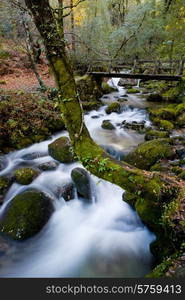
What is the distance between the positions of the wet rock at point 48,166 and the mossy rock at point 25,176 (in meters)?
0.37

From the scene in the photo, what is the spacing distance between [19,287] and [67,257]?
2.17m

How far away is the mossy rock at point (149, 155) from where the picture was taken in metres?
6.09

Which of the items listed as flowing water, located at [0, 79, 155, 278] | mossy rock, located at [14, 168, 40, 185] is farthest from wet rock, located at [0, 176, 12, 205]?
mossy rock, located at [14, 168, 40, 185]

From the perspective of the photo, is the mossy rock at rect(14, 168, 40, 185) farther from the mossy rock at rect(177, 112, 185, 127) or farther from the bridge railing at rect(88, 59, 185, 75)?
the bridge railing at rect(88, 59, 185, 75)

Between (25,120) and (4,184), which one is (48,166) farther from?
(25,120)

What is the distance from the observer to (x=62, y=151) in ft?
22.2

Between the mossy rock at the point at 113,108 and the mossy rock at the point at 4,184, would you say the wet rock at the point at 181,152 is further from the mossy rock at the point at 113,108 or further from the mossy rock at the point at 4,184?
the mossy rock at the point at 113,108

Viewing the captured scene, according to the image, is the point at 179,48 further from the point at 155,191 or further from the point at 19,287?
the point at 19,287

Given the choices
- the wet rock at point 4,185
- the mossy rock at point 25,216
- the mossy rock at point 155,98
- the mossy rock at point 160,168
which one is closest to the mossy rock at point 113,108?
the mossy rock at point 155,98

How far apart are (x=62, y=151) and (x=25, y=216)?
2727 millimetres

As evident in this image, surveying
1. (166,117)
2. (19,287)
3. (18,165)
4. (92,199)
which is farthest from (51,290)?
(166,117)

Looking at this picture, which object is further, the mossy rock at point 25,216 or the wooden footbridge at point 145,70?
the wooden footbridge at point 145,70

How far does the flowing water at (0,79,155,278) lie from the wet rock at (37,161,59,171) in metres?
0.15

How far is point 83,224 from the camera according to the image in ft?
16.9
